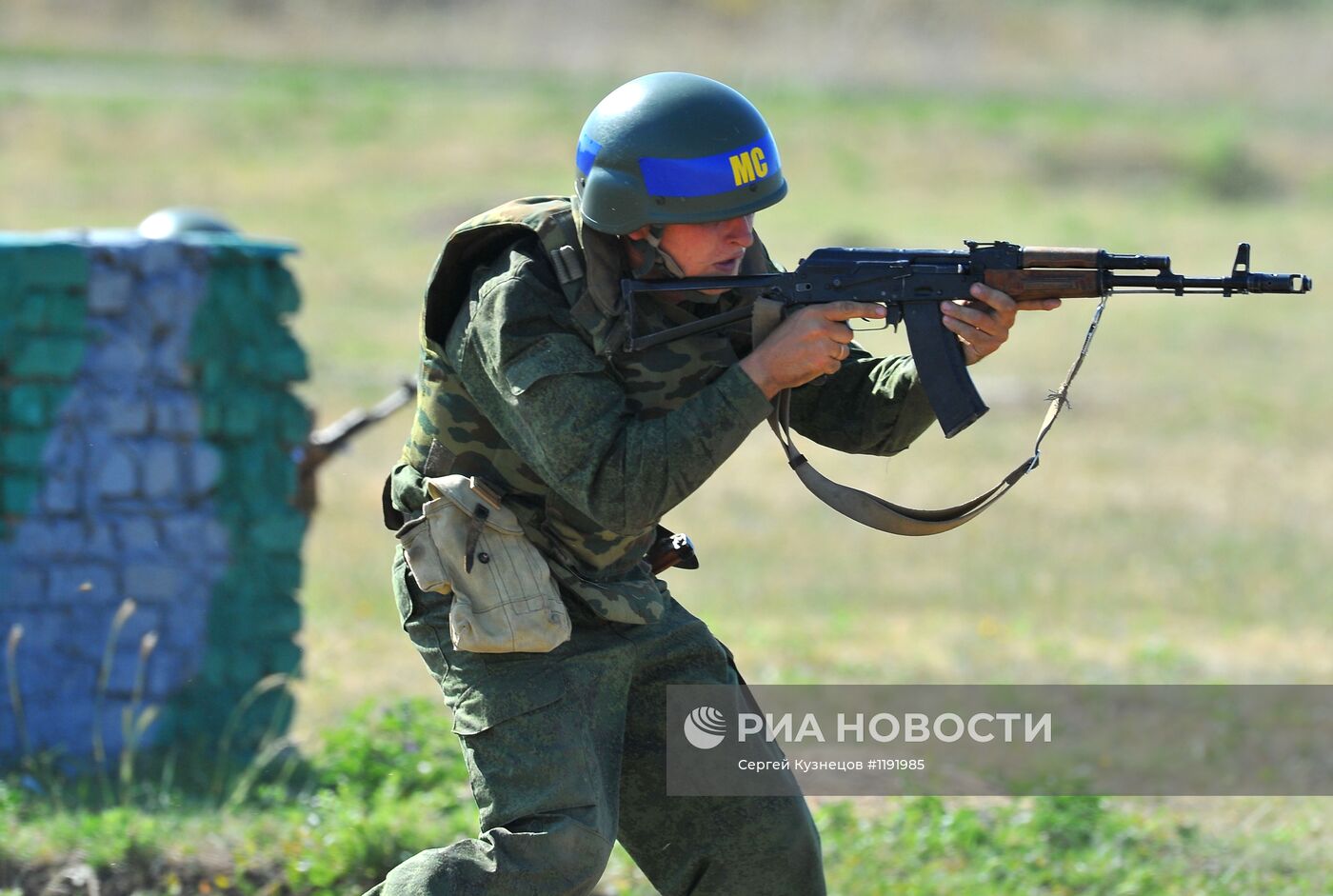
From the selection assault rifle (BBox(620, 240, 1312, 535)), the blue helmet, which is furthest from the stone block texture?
assault rifle (BBox(620, 240, 1312, 535))

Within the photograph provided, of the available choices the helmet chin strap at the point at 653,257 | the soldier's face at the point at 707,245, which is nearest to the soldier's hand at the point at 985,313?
the soldier's face at the point at 707,245

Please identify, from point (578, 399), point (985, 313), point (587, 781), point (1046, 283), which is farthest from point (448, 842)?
point (1046, 283)

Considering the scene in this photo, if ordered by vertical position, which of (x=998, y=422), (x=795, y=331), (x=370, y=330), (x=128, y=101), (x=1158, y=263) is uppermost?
(x=128, y=101)

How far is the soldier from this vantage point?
3545mm

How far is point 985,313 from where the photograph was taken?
382cm

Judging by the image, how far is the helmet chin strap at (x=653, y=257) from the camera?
379 cm

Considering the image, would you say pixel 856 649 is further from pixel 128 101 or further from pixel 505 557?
pixel 128 101

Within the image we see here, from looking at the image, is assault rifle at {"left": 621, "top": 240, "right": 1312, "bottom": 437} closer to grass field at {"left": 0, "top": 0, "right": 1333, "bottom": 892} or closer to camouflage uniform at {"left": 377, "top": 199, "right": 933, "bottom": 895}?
camouflage uniform at {"left": 377, "top": 199, "right": 933, "bottom": 895}

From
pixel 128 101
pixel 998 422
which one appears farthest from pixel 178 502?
pixel 128 101

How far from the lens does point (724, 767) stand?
12.9 feet

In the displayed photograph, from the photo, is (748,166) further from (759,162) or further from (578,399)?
(578,399)

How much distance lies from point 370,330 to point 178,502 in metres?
12.0

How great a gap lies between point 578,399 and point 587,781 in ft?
2.59

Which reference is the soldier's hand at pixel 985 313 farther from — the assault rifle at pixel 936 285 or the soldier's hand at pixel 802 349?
A: the soldier's hand at pixel 802 349
